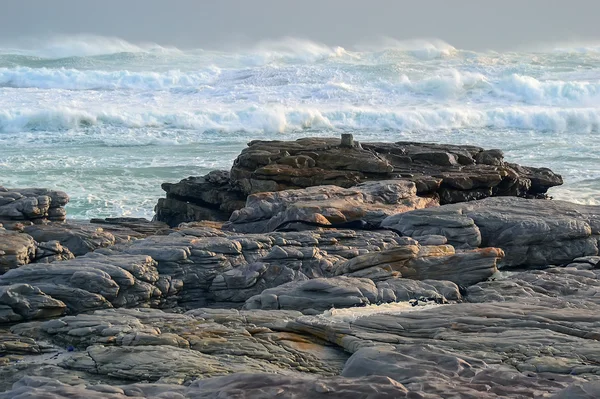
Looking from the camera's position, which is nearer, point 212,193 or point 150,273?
point 150,273

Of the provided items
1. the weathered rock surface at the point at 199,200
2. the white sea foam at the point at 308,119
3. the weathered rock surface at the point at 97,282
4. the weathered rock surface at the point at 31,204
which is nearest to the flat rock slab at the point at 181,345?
the weathered rock surface at the point at 97,282

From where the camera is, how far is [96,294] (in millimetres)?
10195

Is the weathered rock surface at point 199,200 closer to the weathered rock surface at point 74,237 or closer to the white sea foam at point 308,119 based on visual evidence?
the weathered rock surface at point 74,237

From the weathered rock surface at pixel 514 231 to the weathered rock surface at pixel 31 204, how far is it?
19.3 ft

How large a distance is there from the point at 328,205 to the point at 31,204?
509 cm

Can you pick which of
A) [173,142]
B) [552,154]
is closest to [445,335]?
[552,154]

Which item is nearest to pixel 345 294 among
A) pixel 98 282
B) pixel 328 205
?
pixel 98 282

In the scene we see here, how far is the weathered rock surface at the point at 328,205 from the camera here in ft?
44.2

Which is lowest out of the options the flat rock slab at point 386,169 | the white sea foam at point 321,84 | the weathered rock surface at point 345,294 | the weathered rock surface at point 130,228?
the weathered rock surface at point 130,228

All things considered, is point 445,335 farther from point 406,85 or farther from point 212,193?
point 406,85

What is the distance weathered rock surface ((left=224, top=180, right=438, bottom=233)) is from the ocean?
610cm

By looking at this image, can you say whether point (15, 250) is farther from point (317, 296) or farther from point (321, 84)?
point (321, 84)

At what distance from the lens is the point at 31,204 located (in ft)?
48.6

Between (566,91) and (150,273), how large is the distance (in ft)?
149
